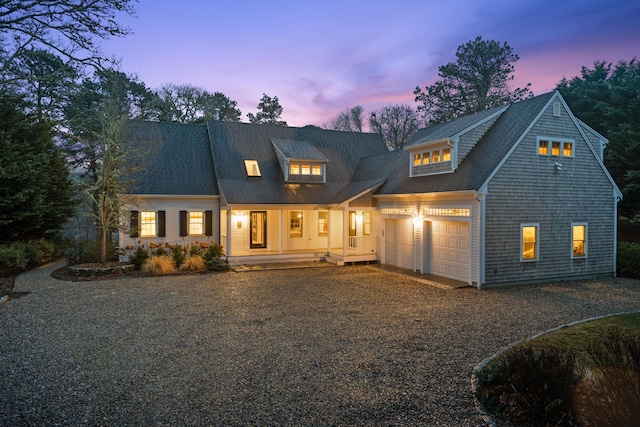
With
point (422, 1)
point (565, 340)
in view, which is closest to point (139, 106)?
point (422, 1)

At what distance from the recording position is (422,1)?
15070 mm

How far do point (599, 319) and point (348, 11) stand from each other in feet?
42.7

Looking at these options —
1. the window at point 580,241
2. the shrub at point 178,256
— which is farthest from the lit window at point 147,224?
the window at point 580,241

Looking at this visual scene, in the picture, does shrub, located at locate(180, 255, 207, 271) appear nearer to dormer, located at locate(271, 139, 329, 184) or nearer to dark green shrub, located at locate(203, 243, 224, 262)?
dark green shrub, located at locate(203, 243, 224, 262)

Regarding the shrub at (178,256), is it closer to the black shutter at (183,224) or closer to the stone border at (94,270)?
the stone border at (94,270)

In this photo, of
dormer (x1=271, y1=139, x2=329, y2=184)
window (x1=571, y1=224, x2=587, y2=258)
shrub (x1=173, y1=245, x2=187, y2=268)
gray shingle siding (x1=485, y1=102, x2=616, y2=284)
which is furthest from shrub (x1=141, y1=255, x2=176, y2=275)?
window (x1=571, y1=224, x2=587, y2=258)

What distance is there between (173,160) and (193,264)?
21.4 ft

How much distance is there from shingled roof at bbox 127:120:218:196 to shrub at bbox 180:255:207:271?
145 inches

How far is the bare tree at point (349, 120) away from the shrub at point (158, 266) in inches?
1235

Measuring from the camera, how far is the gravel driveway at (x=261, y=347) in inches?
182

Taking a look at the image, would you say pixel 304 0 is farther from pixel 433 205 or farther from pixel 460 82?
pixel 460 82

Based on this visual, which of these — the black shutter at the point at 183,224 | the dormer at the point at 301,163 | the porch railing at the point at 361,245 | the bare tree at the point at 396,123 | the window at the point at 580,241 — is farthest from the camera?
the bare tree at the point at 396,123

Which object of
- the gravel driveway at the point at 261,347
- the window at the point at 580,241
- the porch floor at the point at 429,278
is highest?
the window at the point at 580,241

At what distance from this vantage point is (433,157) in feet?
49.3
